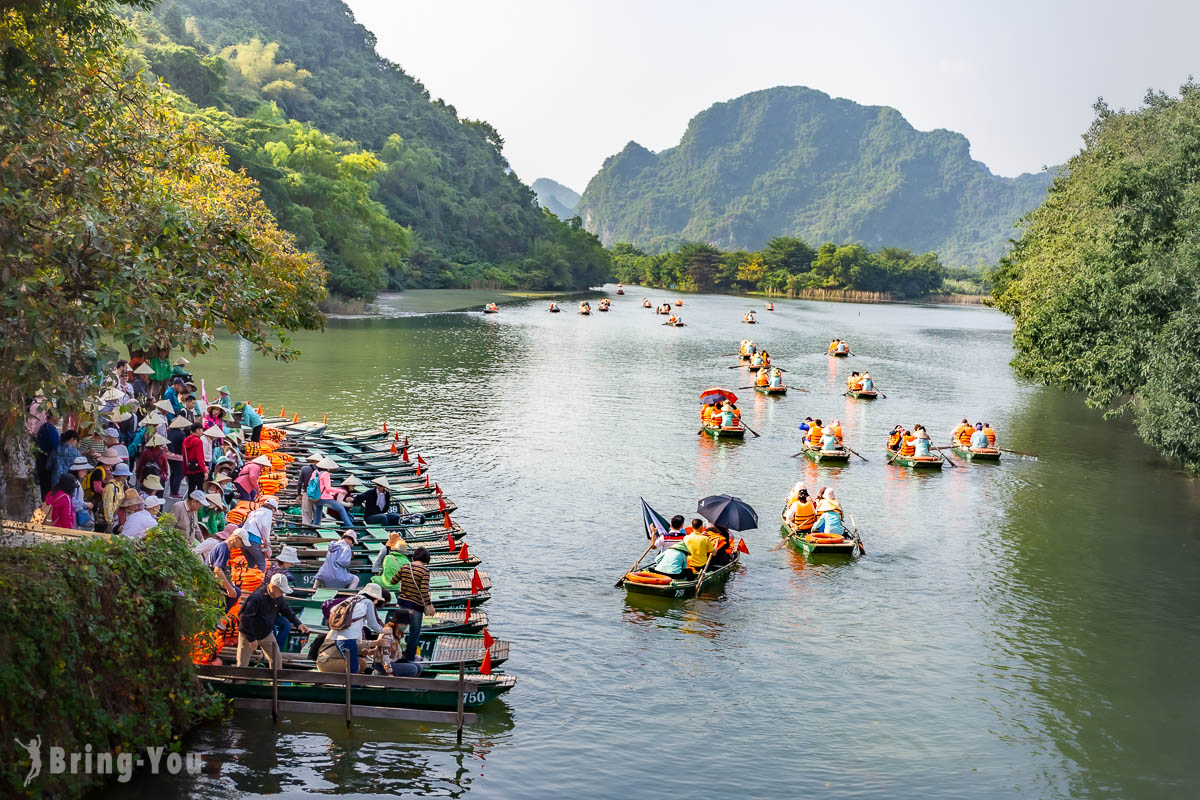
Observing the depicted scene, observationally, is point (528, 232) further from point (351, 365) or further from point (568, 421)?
point (568, 421)

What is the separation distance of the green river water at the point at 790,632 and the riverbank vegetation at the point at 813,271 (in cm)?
13622

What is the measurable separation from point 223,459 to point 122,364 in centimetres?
572

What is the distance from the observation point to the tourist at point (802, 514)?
26516 millimetres

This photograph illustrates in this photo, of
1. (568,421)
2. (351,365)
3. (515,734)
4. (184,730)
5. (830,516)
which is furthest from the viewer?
(351,365)

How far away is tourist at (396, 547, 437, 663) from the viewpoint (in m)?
16.4

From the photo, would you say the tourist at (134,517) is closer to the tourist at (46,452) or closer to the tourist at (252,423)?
the tourist at (46,452)

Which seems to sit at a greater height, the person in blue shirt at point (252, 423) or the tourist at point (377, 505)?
the person in blue shirt at point (252, 423)

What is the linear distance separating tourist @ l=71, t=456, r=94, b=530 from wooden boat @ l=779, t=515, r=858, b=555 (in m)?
16.6

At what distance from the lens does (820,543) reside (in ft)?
84.1

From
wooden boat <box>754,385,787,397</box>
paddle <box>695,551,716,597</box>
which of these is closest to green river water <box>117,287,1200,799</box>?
paddle <box>695,551,716,597</box>

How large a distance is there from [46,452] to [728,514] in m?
14.4

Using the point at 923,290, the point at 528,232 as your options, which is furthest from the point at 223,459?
the point at 923,290

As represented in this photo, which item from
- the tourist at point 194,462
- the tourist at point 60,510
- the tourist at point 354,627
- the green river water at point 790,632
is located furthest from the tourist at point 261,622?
the tourist at point 194,462

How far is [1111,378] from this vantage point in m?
36.2
